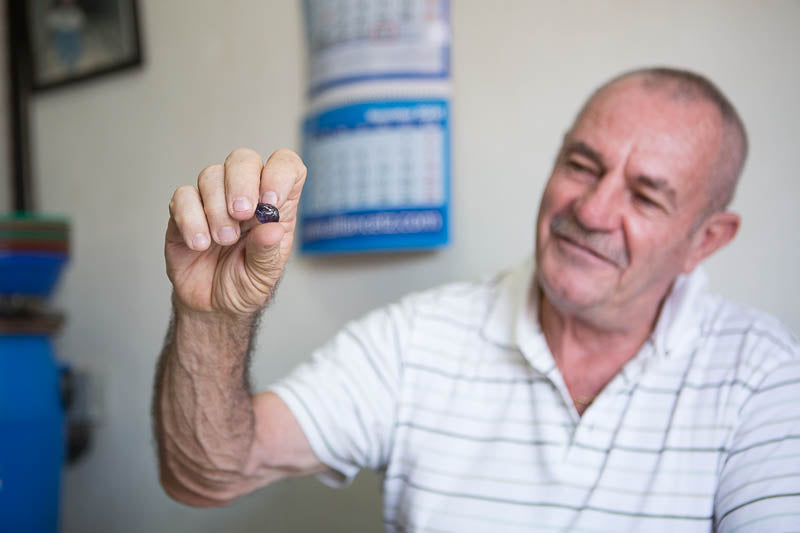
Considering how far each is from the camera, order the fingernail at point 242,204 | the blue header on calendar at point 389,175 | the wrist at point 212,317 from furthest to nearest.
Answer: the blue header on calendar at point 389,175 → the wrist at point 212,317 → the fingernail at point 242,204

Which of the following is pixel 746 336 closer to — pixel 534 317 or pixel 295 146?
pixel 534 317

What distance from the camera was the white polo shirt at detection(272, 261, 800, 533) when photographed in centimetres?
95

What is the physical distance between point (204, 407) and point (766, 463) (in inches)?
27.8

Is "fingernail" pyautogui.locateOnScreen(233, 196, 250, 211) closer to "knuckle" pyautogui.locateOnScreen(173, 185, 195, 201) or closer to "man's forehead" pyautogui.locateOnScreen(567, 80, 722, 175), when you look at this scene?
"knuckle" pyautogui.locateOnScreen(173, 185, 195, 201)

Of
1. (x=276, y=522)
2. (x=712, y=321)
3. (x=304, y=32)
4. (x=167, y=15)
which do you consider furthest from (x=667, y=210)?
(x=167, y=15)

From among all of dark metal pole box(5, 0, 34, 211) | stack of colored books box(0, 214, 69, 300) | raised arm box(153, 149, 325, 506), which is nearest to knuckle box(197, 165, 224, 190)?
raised arm box(153, 149, 325, 506)

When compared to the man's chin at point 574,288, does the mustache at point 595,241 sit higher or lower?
higher

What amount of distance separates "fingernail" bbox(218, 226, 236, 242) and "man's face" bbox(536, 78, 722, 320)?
0.56 meters

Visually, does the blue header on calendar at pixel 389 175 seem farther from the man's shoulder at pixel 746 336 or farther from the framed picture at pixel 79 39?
the framed picture at pixel 79 39

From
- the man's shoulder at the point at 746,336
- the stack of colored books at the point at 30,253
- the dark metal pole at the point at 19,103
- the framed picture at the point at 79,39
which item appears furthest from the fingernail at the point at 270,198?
the dark metal pole at the point at 19,103

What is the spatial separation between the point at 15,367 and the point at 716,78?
1.43 m

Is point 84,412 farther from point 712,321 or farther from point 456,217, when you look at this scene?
point 712,321

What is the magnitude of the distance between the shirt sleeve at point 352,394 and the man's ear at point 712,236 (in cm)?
45

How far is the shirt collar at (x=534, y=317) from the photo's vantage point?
3.51 ft
